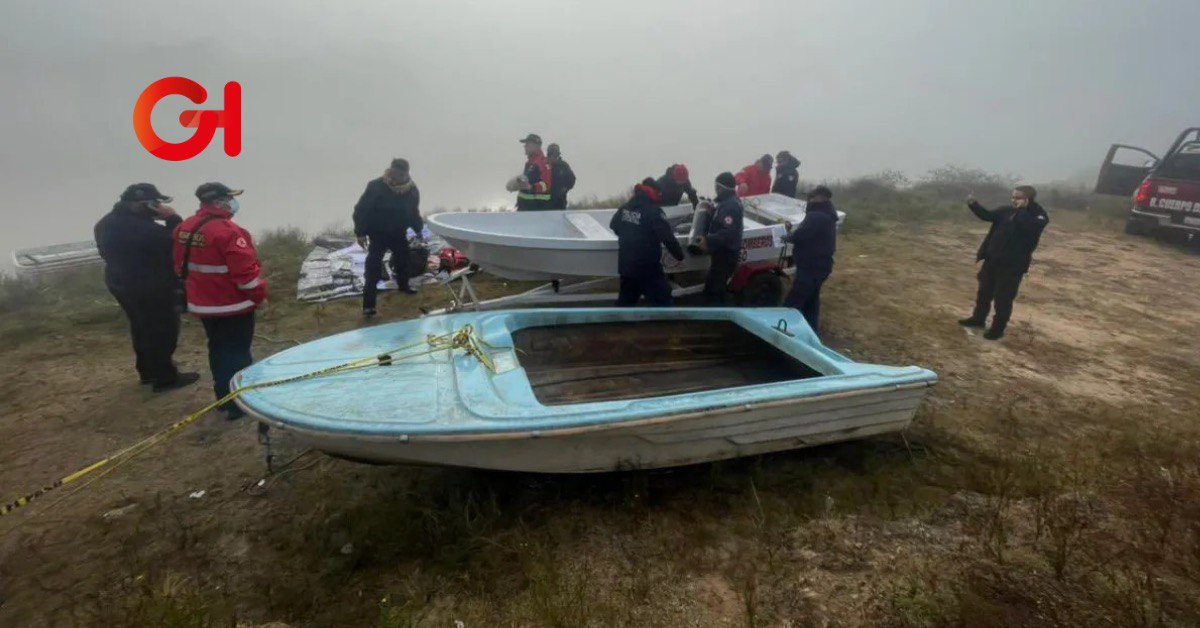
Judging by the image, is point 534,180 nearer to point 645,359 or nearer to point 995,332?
point 645,359

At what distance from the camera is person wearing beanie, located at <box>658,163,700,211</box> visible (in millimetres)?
6594

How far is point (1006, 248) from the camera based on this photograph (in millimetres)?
5523

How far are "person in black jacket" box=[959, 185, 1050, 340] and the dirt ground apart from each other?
118cm

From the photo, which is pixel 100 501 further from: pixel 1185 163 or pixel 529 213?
pixel 1185 163

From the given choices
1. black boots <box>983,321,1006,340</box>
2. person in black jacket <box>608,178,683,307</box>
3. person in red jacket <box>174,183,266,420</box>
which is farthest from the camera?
black boots <box>983,321,1006,340</box>

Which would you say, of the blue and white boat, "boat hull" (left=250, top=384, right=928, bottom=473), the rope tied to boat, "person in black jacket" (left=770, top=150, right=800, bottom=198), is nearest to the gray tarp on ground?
the blue and white boat

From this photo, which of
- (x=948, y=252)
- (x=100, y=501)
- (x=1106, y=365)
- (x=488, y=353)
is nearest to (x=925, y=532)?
(x=488, y=353)

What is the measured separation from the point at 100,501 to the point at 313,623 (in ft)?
6.01

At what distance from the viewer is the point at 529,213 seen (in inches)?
254

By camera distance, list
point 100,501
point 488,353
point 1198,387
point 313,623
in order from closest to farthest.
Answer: point 313,623 → point 100,501 → point 488,353 → point 1198,387

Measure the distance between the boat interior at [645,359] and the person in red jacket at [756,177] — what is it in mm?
4071

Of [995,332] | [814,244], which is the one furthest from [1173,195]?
[814,244]

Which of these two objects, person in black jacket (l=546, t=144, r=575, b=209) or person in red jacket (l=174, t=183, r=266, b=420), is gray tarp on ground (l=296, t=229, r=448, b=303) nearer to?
person in black jacket (l=546, t=144, r=575, b=209)

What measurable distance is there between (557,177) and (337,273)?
3104mm
